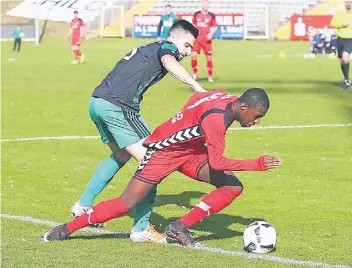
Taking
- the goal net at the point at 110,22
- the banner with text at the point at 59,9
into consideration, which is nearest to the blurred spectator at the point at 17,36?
the banner with text at the point at 59,9

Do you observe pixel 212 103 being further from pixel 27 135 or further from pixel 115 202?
pixel 27 135

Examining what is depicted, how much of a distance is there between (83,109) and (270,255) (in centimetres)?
1354

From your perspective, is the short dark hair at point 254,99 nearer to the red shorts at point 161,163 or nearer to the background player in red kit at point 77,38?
the red shorts at point 161,163

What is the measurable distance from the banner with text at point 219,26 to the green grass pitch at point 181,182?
32931 mm

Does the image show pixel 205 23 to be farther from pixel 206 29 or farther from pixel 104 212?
pixel 104 212

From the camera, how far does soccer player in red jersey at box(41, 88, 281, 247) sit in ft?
26.1

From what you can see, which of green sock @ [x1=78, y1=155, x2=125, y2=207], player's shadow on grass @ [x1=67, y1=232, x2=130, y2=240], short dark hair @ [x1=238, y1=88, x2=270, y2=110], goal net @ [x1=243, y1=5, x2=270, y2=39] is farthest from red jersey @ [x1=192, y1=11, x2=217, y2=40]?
goal net @ [x1=243, y1=5, x2=270, y2=39]

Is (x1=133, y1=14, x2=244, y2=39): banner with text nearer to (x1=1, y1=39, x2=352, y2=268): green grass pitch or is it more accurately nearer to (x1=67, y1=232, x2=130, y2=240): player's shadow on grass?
(x1=1, y1=39, x2=352, y2=268): green grass pitch

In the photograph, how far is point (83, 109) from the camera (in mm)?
21469

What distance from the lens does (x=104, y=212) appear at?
8.59 metres

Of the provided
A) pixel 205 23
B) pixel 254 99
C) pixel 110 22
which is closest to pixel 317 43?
pixel 205 23

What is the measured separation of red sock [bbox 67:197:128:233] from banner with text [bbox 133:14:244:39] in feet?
168

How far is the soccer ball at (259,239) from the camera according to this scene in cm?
837

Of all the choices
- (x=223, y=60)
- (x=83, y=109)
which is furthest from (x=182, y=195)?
(x=223, y=60)
